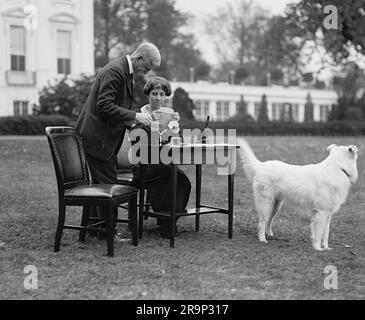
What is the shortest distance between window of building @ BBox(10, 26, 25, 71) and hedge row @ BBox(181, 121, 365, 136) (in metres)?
12.0

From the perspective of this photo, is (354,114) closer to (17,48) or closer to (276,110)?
(276,110)

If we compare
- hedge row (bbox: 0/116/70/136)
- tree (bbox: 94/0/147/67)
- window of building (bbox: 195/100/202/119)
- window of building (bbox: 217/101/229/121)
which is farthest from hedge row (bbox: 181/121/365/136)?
tree (bbox: 94/0/147/67)

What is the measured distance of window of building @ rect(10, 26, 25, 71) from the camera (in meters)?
31.3

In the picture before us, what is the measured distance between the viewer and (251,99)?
159 feet

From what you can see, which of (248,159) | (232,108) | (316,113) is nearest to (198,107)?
(232,108)

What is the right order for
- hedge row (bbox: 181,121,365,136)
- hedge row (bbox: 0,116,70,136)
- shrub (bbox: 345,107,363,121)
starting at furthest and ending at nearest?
shrub (bbox: 345,107,363,121) → hedge row (bbox: 181,121,365,136) → hedge row (bbox: 0,116,70,136)

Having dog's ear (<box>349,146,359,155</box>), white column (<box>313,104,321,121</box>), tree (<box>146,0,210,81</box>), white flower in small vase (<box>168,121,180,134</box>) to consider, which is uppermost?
tree (<box>146,0,210,81</box>)

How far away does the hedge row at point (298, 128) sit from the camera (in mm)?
36469

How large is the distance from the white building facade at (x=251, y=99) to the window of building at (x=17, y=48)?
13097mm

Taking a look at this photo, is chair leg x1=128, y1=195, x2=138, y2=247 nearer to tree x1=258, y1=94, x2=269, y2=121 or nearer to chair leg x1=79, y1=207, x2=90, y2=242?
chair leg x1=79, y1=207, x2=90, y2=242

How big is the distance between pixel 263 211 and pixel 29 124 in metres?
19.6

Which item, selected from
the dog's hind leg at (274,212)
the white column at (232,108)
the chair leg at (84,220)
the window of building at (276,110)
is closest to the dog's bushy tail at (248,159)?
the dog's hind leg at (274,212)

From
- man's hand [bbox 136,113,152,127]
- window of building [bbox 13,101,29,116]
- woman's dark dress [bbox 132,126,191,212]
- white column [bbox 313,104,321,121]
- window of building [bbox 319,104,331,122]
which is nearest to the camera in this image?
man's hand [bbox 136,113,152,127]

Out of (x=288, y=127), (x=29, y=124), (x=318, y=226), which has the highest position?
(x=29, y=124)
